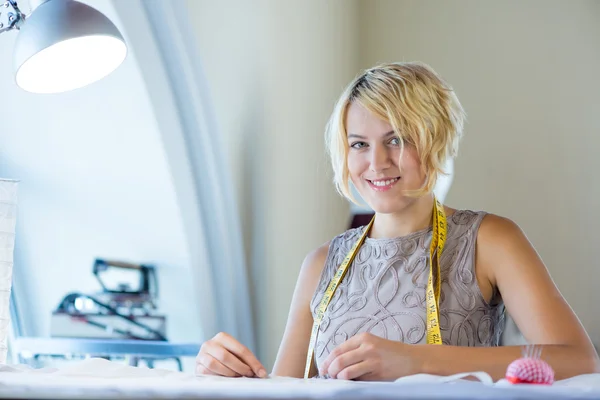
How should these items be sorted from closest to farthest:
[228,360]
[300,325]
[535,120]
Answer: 1. [228,360]
2. [300,325]
3. [535,120]

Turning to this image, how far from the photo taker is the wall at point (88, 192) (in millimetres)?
2990

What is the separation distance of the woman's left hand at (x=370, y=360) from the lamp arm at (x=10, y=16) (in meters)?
0.99

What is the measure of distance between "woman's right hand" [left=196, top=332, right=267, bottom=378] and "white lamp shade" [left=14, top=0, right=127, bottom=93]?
680 mm

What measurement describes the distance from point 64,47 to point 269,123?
2163mm

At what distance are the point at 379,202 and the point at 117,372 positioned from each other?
0.86 m

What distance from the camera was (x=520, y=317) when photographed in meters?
1.46

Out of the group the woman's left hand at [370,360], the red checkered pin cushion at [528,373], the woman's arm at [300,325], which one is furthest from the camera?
the woman's arm at [300,325]

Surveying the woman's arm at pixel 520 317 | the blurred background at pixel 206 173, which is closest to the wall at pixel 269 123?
the blurred background at pixel 206 173

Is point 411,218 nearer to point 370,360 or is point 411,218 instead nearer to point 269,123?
point 370,360

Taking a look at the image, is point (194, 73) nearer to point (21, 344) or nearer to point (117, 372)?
point (21, 344)

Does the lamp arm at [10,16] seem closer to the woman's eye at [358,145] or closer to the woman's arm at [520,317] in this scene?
the woman's eye at [358,145]

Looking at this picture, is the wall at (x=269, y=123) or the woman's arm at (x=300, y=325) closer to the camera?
the woman's arm at (x=300, y=325)

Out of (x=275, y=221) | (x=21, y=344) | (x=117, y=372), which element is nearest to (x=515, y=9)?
(x=275, y=221)

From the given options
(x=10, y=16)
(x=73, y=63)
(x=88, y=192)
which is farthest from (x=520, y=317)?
(x=88, y=192)
